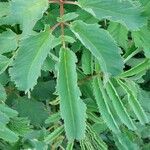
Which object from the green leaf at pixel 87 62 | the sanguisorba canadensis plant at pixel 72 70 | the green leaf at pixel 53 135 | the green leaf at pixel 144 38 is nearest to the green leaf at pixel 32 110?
the sanguisorba canadensis plant at pixel 72 70

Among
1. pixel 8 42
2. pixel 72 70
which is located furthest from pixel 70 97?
pixel 8 42

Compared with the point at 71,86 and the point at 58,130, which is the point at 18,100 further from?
the point at 71,86

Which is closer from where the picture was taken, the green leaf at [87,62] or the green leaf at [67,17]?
the green leaf at [67,17]

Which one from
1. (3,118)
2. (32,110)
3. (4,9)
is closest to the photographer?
(3,118)

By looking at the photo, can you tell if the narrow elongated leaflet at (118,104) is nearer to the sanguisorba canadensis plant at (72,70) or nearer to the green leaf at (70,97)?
the sanguisorba canadensis plant at (72,70)

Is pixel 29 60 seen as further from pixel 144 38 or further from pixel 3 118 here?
pixel 144 38

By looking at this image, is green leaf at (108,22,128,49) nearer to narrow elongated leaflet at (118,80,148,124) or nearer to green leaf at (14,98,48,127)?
narrow elongated leaflet at (118,80,148,124)

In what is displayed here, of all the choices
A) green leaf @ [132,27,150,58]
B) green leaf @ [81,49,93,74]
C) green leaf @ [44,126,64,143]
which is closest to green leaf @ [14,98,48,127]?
green leaf @ [44,126,64,143]
